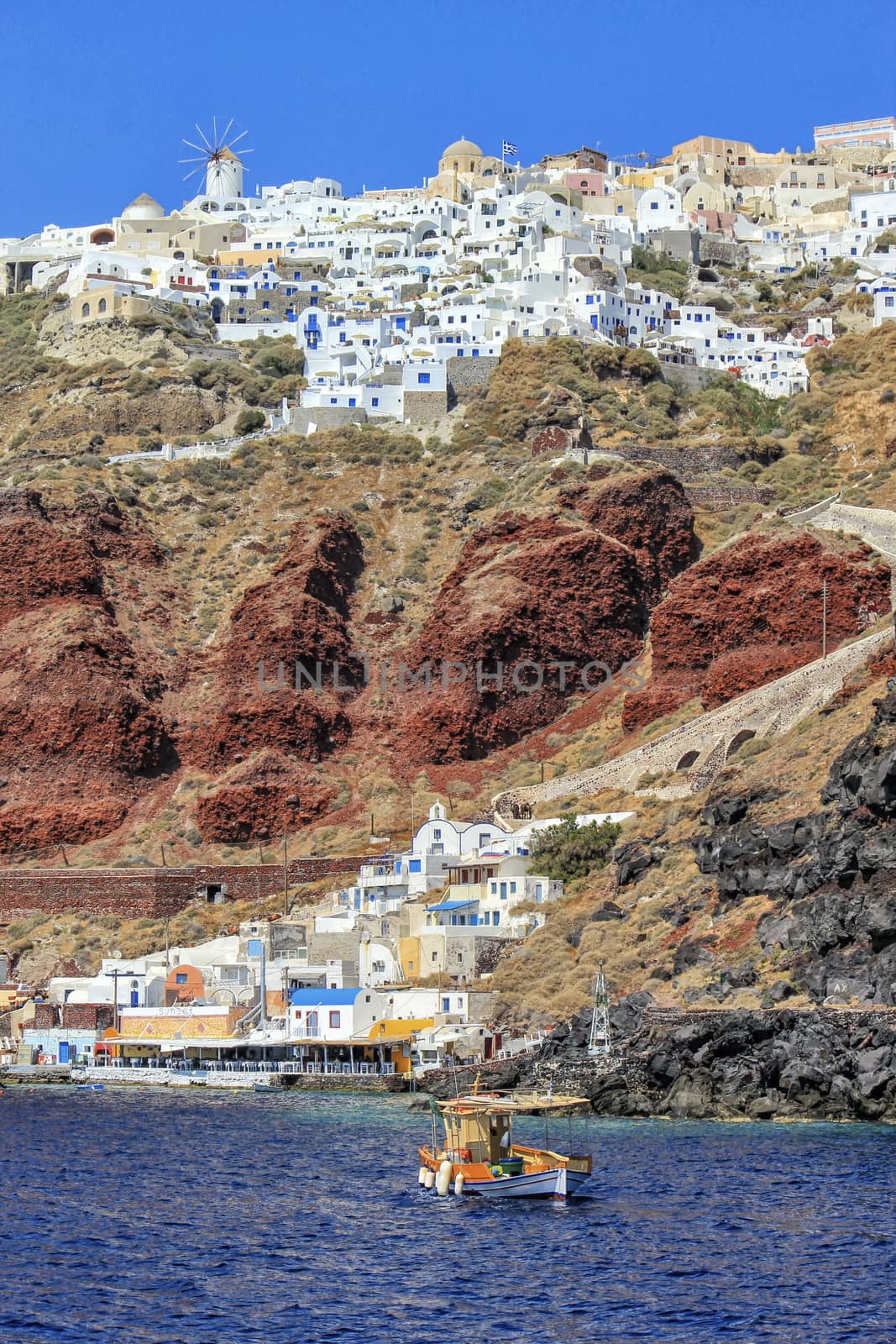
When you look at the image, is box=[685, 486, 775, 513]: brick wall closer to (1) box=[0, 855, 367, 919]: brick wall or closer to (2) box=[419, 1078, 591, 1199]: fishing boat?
(1) box=[0, 855, 367, 919]: brick wall

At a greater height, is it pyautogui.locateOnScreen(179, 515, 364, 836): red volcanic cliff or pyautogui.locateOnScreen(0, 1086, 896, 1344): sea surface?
pyautogui.locateOnScreen(179, 515, 364, 836): red volcanic cliff

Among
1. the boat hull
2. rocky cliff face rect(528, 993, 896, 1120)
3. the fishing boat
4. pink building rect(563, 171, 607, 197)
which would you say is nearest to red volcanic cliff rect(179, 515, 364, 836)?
rocky cliff face rect(528, 993, 896, 1120)

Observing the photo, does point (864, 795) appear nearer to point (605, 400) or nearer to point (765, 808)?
point (765, 808)

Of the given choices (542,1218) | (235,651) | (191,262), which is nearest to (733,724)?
(235,651)

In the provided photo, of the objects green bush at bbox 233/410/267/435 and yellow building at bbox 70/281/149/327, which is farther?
yellow building at bbox 70/281/149/327

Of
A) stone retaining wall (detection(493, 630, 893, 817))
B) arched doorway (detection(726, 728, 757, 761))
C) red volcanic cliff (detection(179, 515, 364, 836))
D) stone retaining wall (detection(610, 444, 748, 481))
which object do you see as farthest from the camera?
stone retaining wall (detection(610, 444, 748, 481))

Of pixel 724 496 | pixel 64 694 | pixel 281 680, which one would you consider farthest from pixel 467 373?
pixel 64 694

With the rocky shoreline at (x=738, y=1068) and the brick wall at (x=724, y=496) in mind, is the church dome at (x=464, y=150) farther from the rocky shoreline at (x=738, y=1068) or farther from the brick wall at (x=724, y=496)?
the rocky shoreline at (x=738, y=1068)
